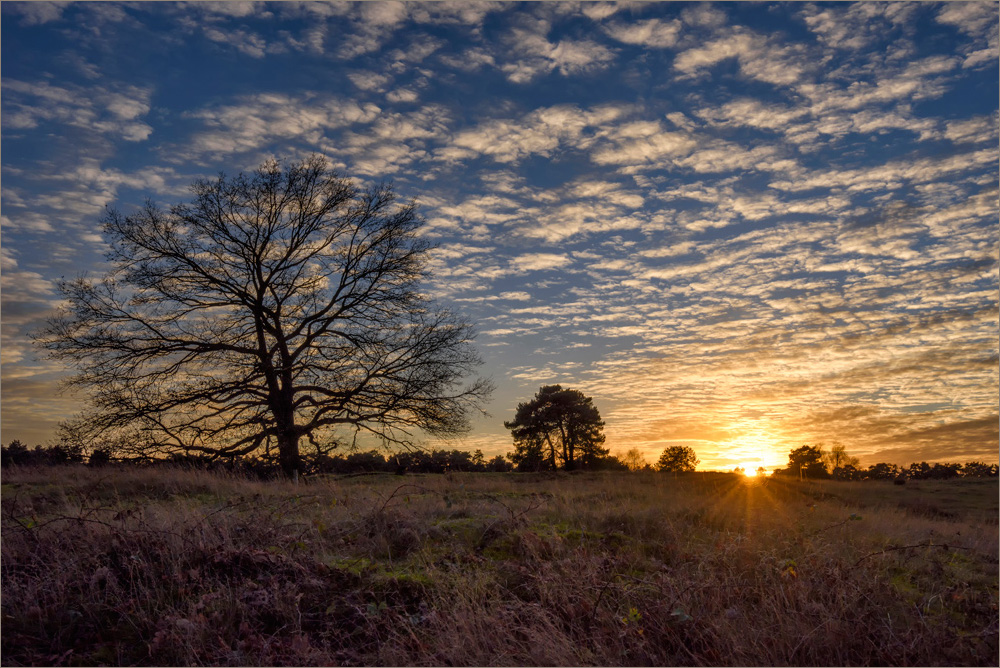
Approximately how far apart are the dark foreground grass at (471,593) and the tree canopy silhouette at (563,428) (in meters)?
32.5

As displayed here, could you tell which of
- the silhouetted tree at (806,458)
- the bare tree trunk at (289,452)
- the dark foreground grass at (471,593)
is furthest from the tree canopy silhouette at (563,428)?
the dark foreground grass at (471,593)

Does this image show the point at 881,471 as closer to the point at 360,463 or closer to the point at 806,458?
the point at 806,458

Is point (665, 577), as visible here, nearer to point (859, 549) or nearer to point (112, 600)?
point (859, 549)

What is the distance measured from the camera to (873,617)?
5.39 m

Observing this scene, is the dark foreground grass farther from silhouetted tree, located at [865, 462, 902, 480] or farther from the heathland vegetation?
silhouetted tree, located at [865, 462, 902, 480]

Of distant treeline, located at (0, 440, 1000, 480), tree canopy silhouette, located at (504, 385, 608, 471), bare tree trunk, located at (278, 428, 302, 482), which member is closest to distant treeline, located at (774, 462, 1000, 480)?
distant treeline, located at (0, 440, 1000, 480)

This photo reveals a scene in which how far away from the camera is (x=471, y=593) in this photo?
5.65m

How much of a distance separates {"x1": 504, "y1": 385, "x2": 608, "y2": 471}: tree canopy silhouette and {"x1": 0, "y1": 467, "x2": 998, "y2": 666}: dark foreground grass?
32491mm

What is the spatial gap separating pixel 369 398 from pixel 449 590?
15.5 metres

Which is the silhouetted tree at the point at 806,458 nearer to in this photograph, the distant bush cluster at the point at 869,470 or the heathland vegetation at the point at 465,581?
the distant bush cluster at the point at 869,470

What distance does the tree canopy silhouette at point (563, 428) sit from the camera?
1640 inches

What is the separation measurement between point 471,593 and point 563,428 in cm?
3694

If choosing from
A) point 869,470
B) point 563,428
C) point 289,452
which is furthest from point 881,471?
point 289,452

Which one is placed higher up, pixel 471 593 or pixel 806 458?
pixel 471 593
